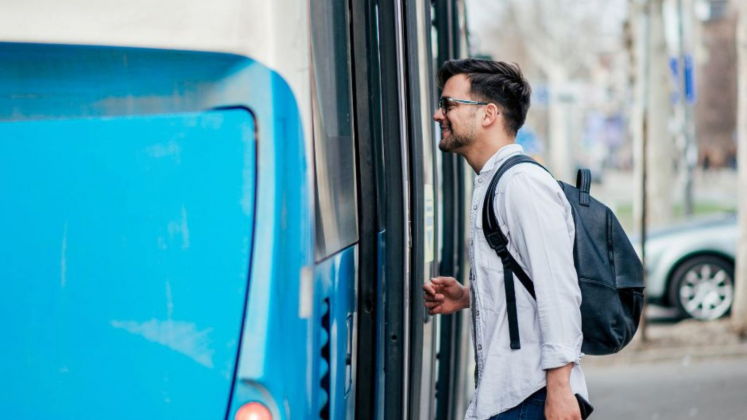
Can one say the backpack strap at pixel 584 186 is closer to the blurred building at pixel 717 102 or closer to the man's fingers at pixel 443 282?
the man's fingers at pixel 443 282

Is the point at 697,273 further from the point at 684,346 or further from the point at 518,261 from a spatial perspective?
the point at 518,261

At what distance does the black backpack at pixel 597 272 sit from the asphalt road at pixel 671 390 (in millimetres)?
4446

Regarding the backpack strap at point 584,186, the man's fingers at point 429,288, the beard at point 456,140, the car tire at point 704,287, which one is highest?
the beard at point 456,140

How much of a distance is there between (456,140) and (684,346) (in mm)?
7043

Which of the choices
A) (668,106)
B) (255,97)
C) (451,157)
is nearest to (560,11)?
(668,106)

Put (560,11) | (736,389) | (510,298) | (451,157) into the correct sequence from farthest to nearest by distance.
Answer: (560,11) < (736,389) < (451,157) < (510,298)

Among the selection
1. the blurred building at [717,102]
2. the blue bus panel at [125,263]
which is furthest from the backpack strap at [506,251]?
the blurred building at [717,102]

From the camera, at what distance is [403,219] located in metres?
3.42

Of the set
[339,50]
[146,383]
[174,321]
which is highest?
[339,50]

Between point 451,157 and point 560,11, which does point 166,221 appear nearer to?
point 451,157

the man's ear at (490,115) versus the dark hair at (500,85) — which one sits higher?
the dark hair at (500,85)

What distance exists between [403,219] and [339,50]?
615mm

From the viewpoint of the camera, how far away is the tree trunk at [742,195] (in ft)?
32.3

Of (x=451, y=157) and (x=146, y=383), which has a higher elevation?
(x=451, y=157)
